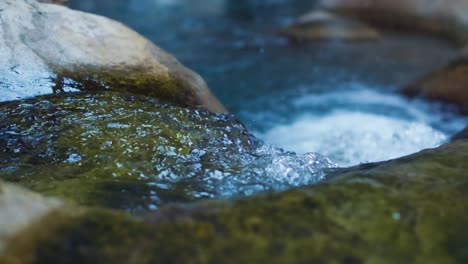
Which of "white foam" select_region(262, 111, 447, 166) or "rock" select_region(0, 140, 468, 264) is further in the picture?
"white foam" select_region(262, 111, 447, 166)

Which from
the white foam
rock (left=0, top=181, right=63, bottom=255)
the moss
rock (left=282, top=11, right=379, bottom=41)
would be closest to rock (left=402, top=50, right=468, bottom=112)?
the white foam

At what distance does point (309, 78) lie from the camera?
25.7ft

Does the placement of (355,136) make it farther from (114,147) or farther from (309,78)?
(114,147)

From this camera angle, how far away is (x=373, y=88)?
7477mm

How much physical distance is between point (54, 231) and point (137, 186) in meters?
0.99

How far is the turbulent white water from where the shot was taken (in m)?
5.07

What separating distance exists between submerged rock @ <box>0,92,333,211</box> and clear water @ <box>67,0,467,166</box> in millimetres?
1635

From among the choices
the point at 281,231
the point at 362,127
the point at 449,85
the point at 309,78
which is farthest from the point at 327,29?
the point at 281,231

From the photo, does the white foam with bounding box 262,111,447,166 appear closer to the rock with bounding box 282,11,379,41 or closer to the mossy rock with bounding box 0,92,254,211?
the mossy rock with bounding box 0,92,254,211

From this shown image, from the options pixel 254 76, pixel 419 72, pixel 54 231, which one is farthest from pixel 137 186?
pixel 419 72

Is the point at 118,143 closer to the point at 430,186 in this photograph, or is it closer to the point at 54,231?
the point at 54,231

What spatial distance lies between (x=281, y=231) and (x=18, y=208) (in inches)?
33.9

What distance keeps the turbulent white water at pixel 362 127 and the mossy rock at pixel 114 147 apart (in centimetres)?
163

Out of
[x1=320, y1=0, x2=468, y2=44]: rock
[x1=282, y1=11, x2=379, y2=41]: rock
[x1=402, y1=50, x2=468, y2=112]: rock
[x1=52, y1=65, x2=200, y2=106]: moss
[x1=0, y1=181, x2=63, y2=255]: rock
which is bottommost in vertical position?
[x1=0, y1=181, x2=63, y2=255]: rock
